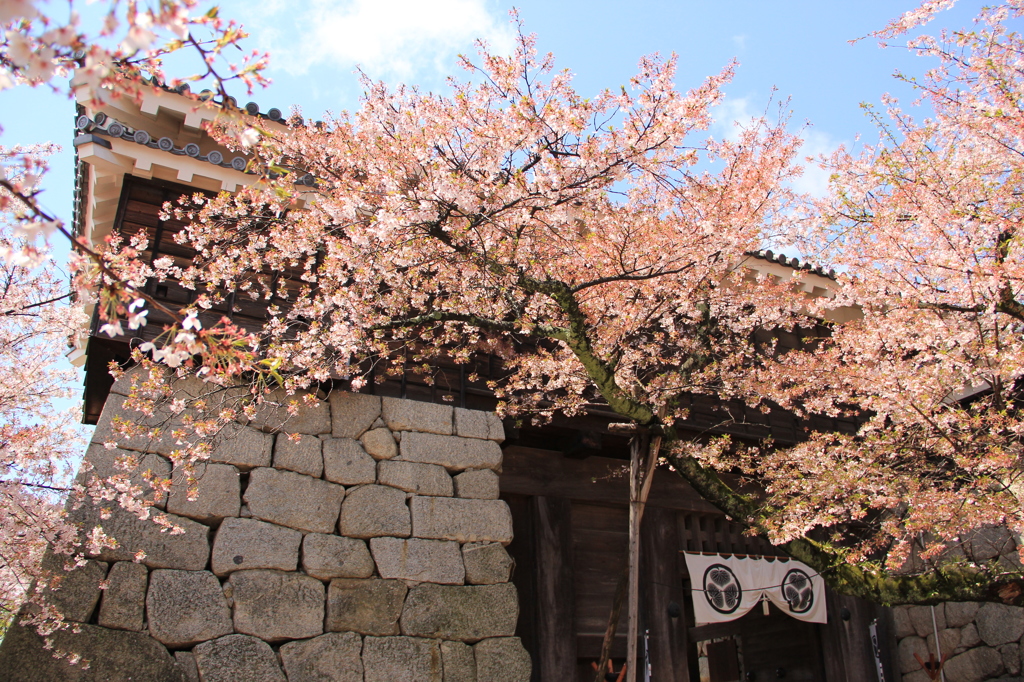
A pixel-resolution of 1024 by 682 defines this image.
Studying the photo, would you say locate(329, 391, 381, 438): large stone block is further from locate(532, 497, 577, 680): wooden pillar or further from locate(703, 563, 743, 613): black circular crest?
locate(703, 563, 743, 613): black circular crest

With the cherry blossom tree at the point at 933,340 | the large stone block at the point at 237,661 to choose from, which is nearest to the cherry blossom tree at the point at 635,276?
the cherry blossom tree at the point at 933,340

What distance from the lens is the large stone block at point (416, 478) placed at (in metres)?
6.20

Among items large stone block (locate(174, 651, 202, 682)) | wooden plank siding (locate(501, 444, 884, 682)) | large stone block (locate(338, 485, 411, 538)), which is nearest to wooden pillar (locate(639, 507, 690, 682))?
wooden plank siding (locate(501, 444, 884, 682))

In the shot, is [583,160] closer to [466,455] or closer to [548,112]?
[548,112]

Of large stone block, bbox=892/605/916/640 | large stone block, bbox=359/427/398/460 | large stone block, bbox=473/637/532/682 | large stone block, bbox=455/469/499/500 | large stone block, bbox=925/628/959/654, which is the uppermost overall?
large stone block, bbox=359/427/398/460

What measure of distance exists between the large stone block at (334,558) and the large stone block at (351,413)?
96 cm

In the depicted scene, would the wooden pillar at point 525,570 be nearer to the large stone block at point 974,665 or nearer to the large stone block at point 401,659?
the large stone block at point 401,659

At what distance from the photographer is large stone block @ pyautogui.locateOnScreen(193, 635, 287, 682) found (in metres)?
4.88

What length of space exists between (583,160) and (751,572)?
17.6 ft

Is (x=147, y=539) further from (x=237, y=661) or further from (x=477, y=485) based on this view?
(x=477, y=485)

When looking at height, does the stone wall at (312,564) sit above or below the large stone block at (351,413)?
below

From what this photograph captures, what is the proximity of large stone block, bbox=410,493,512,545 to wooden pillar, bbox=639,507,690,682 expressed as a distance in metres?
2.16

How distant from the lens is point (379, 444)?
248 inches

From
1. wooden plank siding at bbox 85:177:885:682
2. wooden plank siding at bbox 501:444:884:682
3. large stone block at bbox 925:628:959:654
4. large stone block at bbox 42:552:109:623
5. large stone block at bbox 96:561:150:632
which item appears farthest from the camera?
large stone block at bbox 925:628:959:654
